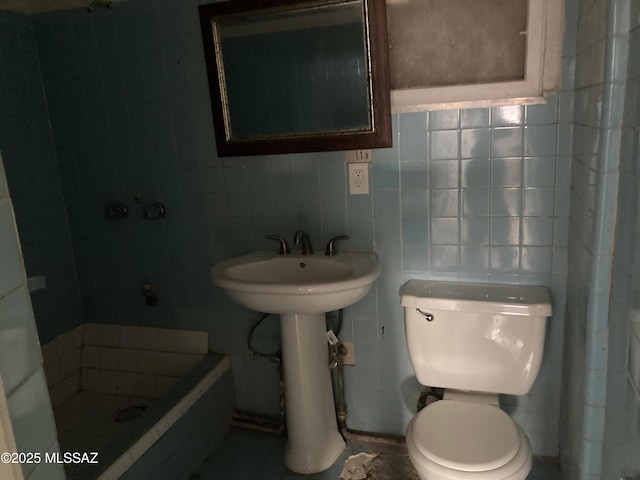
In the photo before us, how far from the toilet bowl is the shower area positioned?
3.10 feet

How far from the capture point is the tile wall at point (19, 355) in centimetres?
60

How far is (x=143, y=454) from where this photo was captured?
5.66 ft

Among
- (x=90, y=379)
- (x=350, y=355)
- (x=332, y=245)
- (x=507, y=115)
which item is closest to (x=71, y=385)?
(x=90, y=379)

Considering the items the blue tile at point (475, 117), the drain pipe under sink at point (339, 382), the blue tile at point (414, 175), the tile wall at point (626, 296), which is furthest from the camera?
the drain pipe under sink at point (339, 382)

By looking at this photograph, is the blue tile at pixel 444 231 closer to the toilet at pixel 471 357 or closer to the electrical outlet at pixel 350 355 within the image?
the toilet at pixel 471 357

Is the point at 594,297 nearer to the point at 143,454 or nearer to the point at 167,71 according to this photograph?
the point at 143,454

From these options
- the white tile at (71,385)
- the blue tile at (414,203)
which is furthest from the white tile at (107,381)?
the blue tile at (414,203)

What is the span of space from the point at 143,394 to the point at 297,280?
3.44 feet

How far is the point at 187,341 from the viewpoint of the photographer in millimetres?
2324

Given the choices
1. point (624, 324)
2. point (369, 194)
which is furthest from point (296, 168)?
point (624, 324)

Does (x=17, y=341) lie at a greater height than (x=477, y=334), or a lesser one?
greater

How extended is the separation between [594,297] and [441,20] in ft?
3.41

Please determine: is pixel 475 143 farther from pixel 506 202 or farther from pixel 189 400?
pixel 189 400

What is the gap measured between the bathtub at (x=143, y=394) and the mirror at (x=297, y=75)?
0.98 meters
